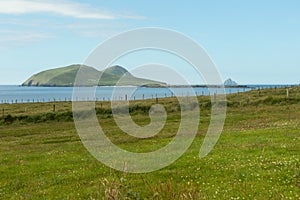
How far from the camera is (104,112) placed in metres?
61.8

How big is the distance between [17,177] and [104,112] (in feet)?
138

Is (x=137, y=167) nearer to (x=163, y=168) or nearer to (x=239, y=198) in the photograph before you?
(x=163, y=168)

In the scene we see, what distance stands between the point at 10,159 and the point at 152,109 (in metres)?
37.2

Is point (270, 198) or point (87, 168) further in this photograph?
point (87, 168)

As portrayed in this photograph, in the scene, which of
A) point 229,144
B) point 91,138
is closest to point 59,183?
point 229,144

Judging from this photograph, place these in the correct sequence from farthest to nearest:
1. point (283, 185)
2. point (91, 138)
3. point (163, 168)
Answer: point (91, 138), point (163, 168), point (283, 185)

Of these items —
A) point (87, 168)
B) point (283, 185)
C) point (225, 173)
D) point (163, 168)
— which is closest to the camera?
point (283, 185)

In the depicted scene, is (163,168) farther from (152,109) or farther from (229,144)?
(152,109)

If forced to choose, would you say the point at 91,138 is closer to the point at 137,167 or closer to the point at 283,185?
the point at 137,167

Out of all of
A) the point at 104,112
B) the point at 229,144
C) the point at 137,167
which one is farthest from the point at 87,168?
the point at 104,112

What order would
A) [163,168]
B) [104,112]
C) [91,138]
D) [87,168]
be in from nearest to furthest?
1. [163,168]
2. [87,168]
3. [91,138]
4. [104,112]

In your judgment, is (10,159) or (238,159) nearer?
(238,159)

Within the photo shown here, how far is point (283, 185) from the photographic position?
14.1 m

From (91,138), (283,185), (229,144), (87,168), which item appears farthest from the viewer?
(91,138)
